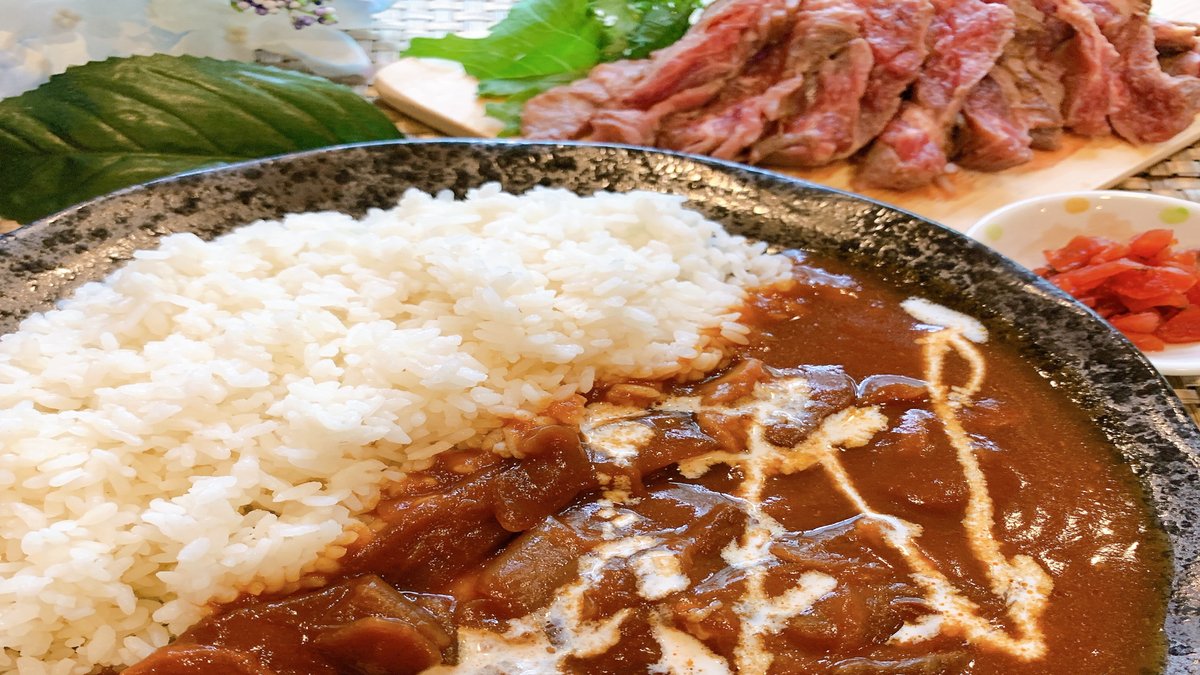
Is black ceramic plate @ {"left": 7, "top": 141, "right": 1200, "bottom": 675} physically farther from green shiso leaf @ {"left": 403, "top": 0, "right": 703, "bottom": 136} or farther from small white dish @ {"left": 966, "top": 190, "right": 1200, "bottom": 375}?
green shiso leaf @ {"left": 403, "top": 0, "right": 703, "bottom": 136}

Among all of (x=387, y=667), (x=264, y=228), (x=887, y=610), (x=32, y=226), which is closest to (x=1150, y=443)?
(x=887, y=610)


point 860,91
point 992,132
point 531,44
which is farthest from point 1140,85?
point 531,44

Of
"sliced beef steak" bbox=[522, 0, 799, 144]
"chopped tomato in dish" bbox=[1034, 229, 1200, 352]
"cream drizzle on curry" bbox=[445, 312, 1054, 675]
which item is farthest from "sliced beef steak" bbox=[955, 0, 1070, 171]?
"cream drizzle on curry" bbox=[445, 312, 1054, 675]

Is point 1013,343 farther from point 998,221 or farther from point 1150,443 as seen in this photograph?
point 998,221

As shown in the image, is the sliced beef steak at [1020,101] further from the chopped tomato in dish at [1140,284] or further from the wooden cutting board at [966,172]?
the chopped tomato in dish at [1140,284]

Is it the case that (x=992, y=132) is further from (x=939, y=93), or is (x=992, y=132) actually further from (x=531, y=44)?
(x=531, y=44)
